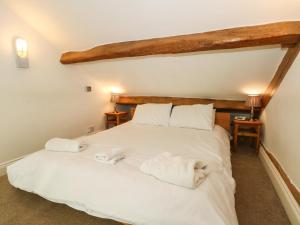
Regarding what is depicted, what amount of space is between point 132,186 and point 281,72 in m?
2.19

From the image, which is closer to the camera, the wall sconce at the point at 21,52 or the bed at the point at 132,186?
the bed at the point at 132,186

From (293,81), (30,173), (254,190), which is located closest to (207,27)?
(293,81)

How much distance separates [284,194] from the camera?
1812 millimetres

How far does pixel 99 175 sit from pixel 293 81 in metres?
2.05

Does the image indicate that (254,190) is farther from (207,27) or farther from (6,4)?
(6,4)

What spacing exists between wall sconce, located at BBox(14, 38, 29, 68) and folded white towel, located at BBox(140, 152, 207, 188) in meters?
2.22

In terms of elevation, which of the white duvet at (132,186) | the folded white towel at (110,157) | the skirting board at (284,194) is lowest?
the skirting board at (284,194)

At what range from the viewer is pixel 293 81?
6.47 feet

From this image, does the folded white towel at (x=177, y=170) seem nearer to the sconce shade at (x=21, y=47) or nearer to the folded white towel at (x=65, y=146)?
the folded white towel at (x=65, y=146)

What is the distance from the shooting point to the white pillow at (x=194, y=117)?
2.89 metres

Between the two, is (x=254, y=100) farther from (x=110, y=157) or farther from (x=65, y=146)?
(x=65, y=146)

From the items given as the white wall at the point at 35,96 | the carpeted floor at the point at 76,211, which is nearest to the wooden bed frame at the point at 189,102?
the white wall at the point at 35,96

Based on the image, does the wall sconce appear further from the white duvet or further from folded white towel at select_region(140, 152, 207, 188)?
folded white towel at select_region(140, 152, 207, 188)

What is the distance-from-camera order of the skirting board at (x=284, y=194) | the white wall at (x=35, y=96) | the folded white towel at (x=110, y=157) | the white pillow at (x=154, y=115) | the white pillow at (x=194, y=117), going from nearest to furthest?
the skirting board at (x=284, y=194) < the folded white towel at (x=110, y=157) < the white wall at (x=35, y=96) < the white pillow at (x=194, y=117) < the white pillow at (x=154, y=115)
